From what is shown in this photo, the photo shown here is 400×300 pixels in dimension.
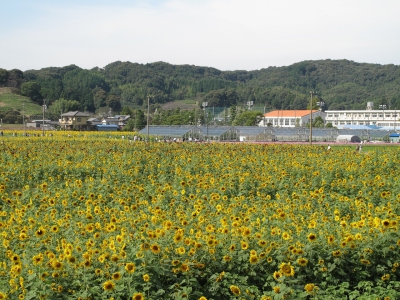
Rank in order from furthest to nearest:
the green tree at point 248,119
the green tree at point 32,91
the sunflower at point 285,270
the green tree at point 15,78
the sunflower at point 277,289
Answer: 1. the green tree at point 15,78
2. the green tree at point 32,91
3. the green tree at point 248,119
4. the sunflower at point 285,270
5. the sunflower at point 277,289

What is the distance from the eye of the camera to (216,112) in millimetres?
129375

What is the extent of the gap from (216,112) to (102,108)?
32208 mm

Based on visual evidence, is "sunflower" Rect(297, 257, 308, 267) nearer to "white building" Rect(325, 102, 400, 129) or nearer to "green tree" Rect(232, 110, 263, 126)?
"green tree" Rect(232, 110, 263, 126)

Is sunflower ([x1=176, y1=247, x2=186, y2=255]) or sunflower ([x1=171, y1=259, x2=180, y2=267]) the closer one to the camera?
sunflower ([x1=171, y1=259, x2=180, y2=267])

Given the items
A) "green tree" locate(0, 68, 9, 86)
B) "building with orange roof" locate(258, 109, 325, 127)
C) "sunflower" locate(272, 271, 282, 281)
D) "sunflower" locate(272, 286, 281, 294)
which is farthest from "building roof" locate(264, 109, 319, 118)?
"sunflower" locate(272, 286, 281, 294)

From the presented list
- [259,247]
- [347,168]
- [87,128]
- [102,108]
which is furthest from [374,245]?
[102,108]

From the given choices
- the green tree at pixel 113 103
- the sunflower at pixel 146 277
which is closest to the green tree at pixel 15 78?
the green tree at pixel 113 103

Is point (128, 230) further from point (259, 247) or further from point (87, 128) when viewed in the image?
point (87, 128)

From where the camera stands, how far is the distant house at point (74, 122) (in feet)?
270

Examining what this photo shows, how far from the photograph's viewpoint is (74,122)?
82.6m

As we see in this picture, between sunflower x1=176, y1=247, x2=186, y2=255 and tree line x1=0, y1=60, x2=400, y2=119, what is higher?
tree line x1=0, y1=60, x2=400, y2=119

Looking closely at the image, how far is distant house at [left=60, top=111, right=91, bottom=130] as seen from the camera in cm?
8238

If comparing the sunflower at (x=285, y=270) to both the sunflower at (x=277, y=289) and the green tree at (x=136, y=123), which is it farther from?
the green tree at (x=136, y=123)

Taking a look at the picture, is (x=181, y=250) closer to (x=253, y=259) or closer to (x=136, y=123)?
(x=253, y=259)
